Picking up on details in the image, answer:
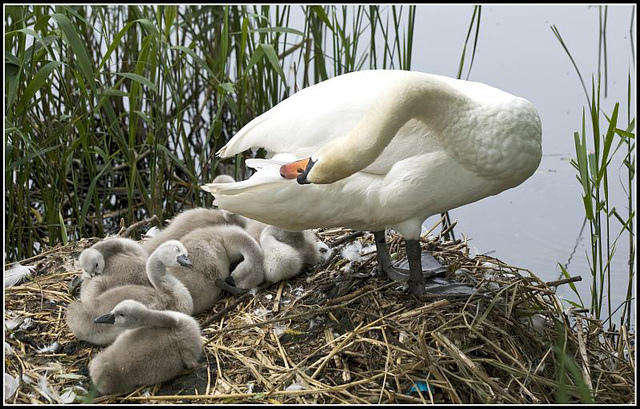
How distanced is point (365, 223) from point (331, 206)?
19 cm

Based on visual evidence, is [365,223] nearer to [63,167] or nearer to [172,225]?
[172,225]

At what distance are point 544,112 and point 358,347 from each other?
3687 mm

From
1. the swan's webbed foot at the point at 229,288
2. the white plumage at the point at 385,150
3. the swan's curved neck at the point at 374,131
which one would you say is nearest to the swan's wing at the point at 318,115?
the white plumage at the point at 385,150

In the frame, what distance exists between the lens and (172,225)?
4137 millimetres

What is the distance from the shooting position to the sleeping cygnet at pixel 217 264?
371cm

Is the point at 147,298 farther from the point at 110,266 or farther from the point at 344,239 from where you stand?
the point at 344,239

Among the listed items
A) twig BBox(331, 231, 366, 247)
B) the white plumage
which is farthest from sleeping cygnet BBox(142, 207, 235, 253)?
the white plumage

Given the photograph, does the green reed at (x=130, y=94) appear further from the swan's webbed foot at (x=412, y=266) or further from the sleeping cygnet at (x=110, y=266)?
the swan's webbed foot at (x=412, y=266)

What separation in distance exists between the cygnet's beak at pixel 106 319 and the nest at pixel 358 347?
0.26m

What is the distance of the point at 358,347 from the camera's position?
329cm

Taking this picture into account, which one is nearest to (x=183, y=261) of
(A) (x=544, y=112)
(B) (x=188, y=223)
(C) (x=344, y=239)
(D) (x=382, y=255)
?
(B) (x=188, y=223)

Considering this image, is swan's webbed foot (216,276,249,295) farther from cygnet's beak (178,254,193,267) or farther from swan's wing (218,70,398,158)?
swan's wing (218,70,398,158)

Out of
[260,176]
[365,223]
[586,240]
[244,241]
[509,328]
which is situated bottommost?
[586,240]

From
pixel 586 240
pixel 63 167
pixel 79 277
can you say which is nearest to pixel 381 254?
pixel 79 277
